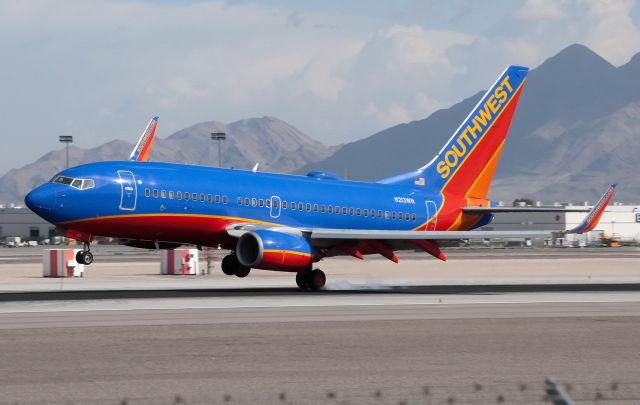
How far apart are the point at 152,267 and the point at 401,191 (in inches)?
936

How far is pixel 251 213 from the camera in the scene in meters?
44.4

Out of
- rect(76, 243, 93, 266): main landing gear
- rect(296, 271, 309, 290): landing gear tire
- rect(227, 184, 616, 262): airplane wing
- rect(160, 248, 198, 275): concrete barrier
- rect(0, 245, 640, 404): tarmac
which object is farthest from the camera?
rect(160, 248, 198, 275): concrete barrier

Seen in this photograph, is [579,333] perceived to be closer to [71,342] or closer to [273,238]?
[71,342]

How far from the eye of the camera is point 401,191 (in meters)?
50.8

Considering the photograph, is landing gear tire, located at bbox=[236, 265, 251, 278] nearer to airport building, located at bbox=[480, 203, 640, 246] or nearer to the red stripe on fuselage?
the red stripe on fuselage

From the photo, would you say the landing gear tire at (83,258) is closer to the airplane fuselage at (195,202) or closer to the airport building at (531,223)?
the airplane fuselage at (195,202)

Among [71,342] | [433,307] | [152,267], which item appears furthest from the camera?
[152,267]

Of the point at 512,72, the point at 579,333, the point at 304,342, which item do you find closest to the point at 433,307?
the point at 579,333

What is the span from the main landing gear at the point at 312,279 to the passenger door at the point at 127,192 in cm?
722

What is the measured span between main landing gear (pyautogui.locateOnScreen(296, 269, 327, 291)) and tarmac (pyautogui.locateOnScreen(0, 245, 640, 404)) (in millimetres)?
1694

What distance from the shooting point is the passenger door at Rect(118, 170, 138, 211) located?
4150 centimetres

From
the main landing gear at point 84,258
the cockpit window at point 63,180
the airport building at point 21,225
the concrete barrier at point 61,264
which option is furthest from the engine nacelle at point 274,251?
the airport building at point 21,225

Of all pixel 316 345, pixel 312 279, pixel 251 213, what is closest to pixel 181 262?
pixel 251 213

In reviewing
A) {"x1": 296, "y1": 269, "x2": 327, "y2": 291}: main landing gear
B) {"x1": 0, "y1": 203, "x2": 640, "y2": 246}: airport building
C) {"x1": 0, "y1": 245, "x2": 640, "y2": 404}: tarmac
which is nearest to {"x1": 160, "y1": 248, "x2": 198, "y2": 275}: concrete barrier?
{"x1": 0, "y1": 245, "x2": 640, "y2": 404}: tarmac
